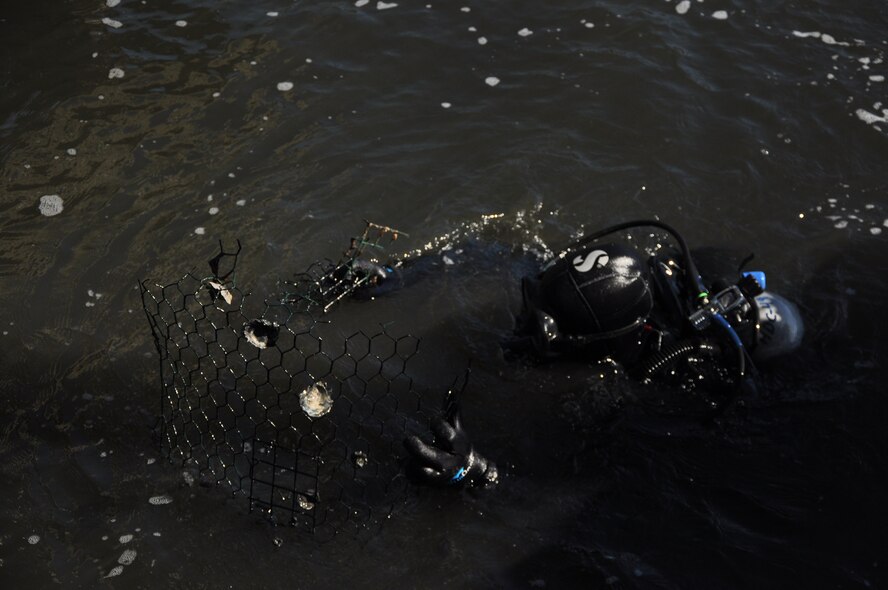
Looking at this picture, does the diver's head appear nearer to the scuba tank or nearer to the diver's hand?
the scuba tank

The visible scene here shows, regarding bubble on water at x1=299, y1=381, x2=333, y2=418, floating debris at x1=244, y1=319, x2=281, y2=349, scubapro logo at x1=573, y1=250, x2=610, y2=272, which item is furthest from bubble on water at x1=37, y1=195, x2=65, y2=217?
scubapro logo at x1=573, y1=250, x2=610, y2=272

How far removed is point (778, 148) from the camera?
7.65 m

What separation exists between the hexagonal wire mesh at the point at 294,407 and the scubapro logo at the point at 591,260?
45.4 inches

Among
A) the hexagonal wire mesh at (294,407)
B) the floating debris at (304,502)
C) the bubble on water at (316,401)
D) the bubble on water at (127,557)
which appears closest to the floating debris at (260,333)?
the hexagonal wire mesh at (294,407)

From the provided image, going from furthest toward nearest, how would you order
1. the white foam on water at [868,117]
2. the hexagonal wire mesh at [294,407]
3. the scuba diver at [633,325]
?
the white foam on water at [868,117], the hexagonal wire mesh at [294,407], the scuba diver at [633,325]

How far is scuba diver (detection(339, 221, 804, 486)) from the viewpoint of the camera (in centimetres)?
488

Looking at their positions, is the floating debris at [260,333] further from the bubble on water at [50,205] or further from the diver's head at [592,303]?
the bubble on water at [50,205]

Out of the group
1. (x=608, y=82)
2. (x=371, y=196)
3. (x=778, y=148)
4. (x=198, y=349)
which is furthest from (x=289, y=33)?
(x=778, y=148)

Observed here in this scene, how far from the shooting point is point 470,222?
6.86 meters

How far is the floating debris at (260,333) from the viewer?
5238 mm

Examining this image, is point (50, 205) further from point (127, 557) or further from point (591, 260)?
point (591, 260)

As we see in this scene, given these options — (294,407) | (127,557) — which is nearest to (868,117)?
(294,407)

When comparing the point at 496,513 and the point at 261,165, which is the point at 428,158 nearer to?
the point at 261,165

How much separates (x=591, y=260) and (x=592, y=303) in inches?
10.7
